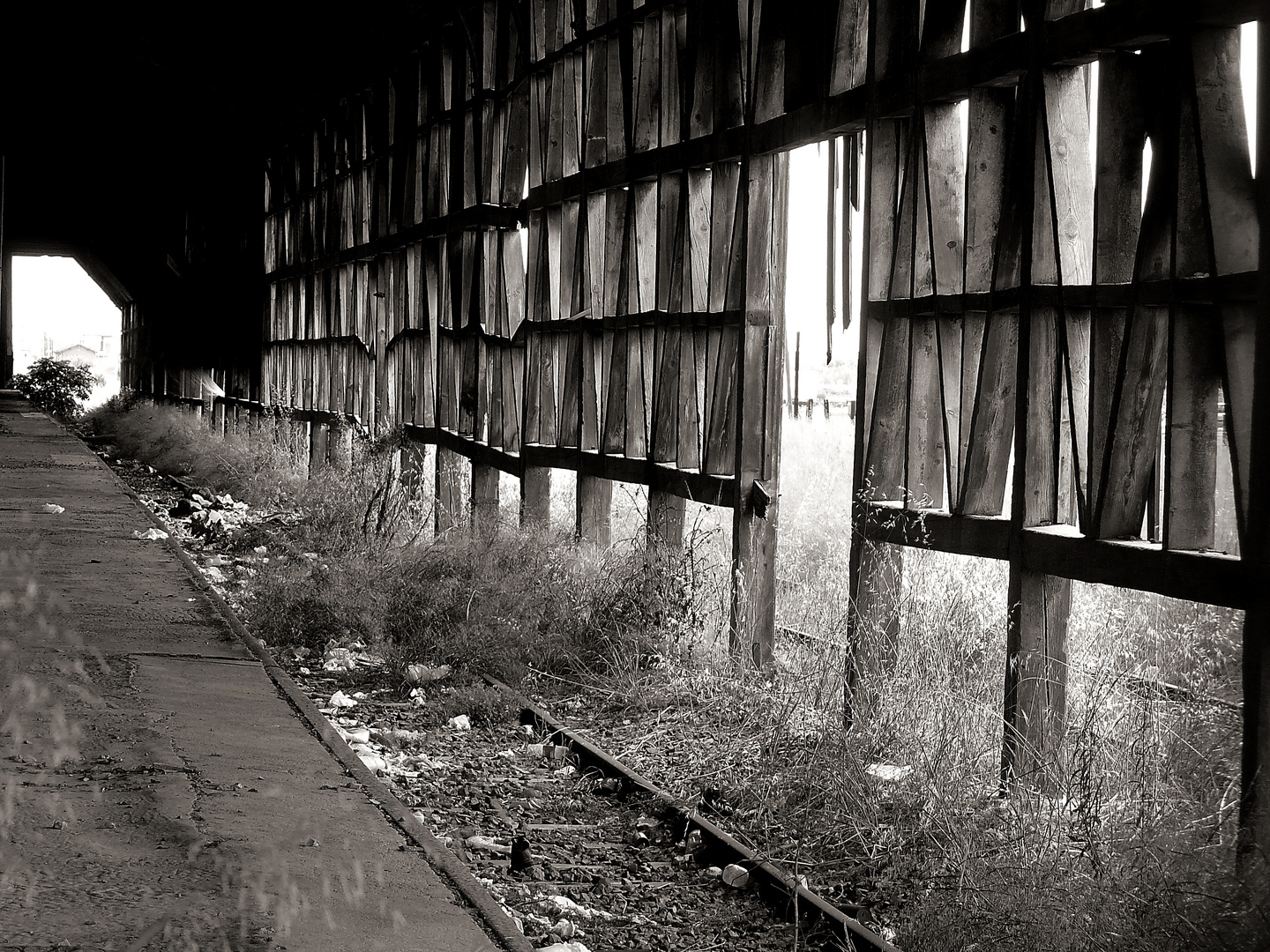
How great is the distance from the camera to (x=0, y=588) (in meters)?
7.68

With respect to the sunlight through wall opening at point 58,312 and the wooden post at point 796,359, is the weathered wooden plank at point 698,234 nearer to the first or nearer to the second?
the wooden post at point 796,359

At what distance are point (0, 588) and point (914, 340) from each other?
5.77 meters

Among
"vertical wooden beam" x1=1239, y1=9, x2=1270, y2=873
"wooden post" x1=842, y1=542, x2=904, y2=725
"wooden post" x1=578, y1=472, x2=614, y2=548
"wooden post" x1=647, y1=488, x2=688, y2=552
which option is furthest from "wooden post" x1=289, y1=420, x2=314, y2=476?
"vertical wooden beam" x1=1239, y1=9, x2=1270, y2=873

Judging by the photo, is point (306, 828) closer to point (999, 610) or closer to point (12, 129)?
point (999, 610)

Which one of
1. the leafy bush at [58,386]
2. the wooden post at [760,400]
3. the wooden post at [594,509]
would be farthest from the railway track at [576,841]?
the leafy bush at [58,386]

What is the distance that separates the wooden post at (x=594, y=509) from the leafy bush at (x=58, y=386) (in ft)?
110

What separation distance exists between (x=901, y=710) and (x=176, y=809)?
9.18 feet

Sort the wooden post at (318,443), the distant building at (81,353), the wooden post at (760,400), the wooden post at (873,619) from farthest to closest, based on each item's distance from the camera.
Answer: the distant building at (81,353) < the wooden post at (318,443) < the wooden post at (760,400) < the wooden post at (873,619)

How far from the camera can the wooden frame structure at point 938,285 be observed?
13.3 feet

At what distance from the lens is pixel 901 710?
507 centimetres

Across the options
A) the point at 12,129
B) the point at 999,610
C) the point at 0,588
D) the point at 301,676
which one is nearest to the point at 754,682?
the point at 999,610

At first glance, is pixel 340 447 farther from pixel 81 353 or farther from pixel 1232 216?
pixel 81 353

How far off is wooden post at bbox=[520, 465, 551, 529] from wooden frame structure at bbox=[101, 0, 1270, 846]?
0.10 ft

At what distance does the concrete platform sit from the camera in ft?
10.6
